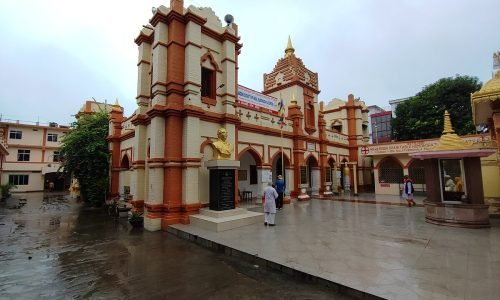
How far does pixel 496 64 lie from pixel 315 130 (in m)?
9.64

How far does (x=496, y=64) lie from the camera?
863 cm

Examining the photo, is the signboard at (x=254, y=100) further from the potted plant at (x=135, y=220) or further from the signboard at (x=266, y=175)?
the potted plant at (x=135, y=220)

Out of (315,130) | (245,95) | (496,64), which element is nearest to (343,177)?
(315,130)

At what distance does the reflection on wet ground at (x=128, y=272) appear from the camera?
4020 mm

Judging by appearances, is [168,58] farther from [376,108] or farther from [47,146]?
[376,108]

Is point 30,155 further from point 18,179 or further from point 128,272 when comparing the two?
point 128,272

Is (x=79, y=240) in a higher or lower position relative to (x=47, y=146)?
lower

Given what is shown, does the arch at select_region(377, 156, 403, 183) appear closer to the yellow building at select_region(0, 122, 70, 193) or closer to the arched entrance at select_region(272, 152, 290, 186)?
the arched entrance at select_region(272, 152, 290, 186)

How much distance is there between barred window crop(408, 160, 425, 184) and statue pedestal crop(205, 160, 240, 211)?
53.4 ft

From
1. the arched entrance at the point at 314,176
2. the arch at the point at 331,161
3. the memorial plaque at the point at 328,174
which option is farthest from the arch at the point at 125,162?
the arch at the point at 331,161

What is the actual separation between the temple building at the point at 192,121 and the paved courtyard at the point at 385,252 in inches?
74.9

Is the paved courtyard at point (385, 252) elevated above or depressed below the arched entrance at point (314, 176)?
below

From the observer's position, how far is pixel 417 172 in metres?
19.0

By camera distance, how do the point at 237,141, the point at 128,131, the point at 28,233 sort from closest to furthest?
the point at 28,233, the point at 237,141, the point at 128,131
